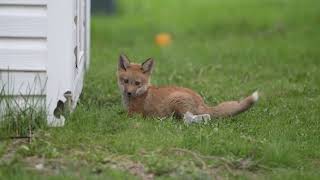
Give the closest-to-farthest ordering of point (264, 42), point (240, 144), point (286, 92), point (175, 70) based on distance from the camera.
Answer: point (240, 144)
point (286, 92)
point (175, 70)
point (264, 42)

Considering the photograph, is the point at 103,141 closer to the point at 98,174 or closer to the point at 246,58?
the point at 98,174

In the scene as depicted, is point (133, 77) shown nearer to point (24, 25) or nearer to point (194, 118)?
point (194, 118)

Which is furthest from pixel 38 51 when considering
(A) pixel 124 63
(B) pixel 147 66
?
(B) pixel 147 66

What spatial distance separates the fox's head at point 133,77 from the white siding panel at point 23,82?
117 centimetres

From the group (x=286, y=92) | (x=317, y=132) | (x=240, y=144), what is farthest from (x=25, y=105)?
(x=286, y=92)

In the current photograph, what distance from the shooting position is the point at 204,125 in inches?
313

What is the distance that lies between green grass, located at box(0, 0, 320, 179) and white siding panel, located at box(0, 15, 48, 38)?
0.88 metres

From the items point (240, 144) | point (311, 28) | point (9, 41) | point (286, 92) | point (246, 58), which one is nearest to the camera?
point (240, 144)

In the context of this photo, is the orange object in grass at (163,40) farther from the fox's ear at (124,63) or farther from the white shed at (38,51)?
the white shed at (38,51)

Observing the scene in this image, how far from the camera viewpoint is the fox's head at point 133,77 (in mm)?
8500

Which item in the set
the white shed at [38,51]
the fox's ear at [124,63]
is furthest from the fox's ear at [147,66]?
the white shed at [38,51]

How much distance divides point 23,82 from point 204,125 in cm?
178

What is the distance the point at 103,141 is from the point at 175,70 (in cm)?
513

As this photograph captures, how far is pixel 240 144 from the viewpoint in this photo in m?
7.10
